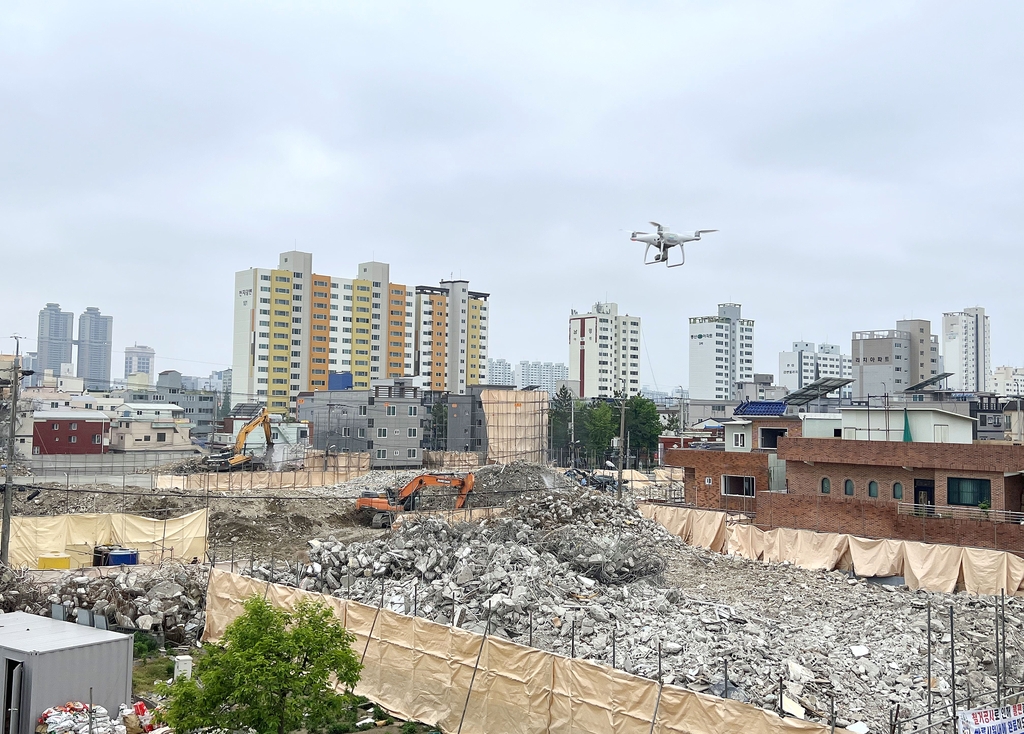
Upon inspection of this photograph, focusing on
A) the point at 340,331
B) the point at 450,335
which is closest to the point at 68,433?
the point at 340,331

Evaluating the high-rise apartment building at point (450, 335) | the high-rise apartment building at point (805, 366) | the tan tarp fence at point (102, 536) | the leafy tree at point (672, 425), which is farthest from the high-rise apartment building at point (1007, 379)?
the tan tarp fence at point (102, 536)

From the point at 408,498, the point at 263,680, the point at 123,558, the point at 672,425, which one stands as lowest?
the point at 123,558

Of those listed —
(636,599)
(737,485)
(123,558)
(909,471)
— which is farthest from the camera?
(737,485)

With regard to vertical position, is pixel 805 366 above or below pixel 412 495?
above

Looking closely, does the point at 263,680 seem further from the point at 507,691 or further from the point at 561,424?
the point at 561,424

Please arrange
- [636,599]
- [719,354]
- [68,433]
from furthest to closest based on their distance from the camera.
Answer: [719,354]
[68,433]
[636,599]

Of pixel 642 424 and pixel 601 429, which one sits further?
pixel 601 429

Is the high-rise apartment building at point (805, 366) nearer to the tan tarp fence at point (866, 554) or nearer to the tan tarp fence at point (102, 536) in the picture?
the tan tarp fence at point (866, 554)
